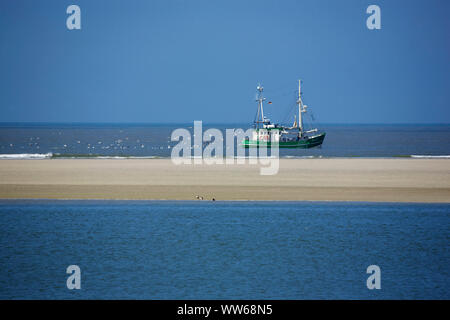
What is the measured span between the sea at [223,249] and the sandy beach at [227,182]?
154cm

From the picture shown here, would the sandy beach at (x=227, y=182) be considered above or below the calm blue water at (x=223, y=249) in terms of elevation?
above

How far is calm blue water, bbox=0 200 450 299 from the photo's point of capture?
12.7 metres

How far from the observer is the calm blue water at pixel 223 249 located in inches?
499

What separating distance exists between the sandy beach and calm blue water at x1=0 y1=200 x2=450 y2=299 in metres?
1.75

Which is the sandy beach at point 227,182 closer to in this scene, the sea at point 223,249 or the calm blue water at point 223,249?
the sea at point 223,249

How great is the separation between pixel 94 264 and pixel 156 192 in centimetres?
1095

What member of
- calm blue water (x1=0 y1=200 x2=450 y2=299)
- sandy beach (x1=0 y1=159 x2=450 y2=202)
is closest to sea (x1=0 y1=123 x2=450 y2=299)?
calm blue water (x1=0 y1=200 x2=450 y2=299)

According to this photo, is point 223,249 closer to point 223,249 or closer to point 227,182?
point 223,249

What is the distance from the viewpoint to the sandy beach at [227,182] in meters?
24.8

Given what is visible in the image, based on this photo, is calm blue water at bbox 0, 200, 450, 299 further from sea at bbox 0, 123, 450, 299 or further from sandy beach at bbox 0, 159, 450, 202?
sandy beach at bbox 0, 159, 450, 202

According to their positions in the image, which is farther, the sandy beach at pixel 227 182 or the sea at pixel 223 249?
the sandy beach at pixel 227 182

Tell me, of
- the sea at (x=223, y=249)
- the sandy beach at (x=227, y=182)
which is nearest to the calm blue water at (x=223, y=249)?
the sea at (x=223, y=249)

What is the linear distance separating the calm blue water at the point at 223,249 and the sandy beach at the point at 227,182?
5.73ft
